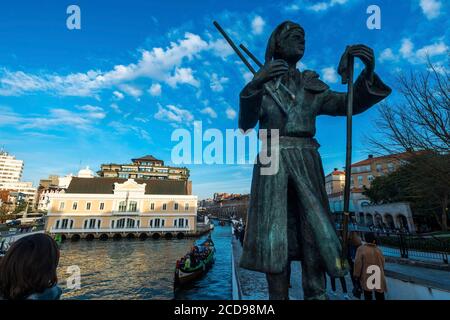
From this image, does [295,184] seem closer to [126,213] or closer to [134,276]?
[134,276]

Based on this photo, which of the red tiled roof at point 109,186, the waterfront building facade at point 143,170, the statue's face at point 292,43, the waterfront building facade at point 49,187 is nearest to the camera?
the statue's face at point 292,43

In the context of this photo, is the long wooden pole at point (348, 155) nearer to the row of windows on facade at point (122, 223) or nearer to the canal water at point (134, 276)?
the canal water at point (134, 276)

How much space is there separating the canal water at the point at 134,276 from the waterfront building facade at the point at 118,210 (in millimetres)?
11170

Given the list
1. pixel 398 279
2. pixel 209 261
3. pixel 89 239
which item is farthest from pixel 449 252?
pixel 89 239

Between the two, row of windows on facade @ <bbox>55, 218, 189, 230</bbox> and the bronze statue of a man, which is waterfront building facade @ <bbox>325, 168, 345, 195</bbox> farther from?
the bronze statue of a man

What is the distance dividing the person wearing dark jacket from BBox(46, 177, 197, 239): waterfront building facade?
42.4 m

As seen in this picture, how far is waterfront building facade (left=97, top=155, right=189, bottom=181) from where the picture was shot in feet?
244

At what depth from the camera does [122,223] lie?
40.8 m

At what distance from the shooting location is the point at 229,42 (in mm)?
2896

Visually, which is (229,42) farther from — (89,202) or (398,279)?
(89,202)

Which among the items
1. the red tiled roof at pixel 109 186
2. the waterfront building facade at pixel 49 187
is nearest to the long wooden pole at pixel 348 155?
the red tiled roof at pixel 109 186

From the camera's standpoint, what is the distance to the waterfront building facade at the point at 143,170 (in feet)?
244

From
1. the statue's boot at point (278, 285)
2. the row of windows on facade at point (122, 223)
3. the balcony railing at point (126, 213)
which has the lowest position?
the row of windows on facade at point (122, 223)

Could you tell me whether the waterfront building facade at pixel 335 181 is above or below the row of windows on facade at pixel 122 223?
above
